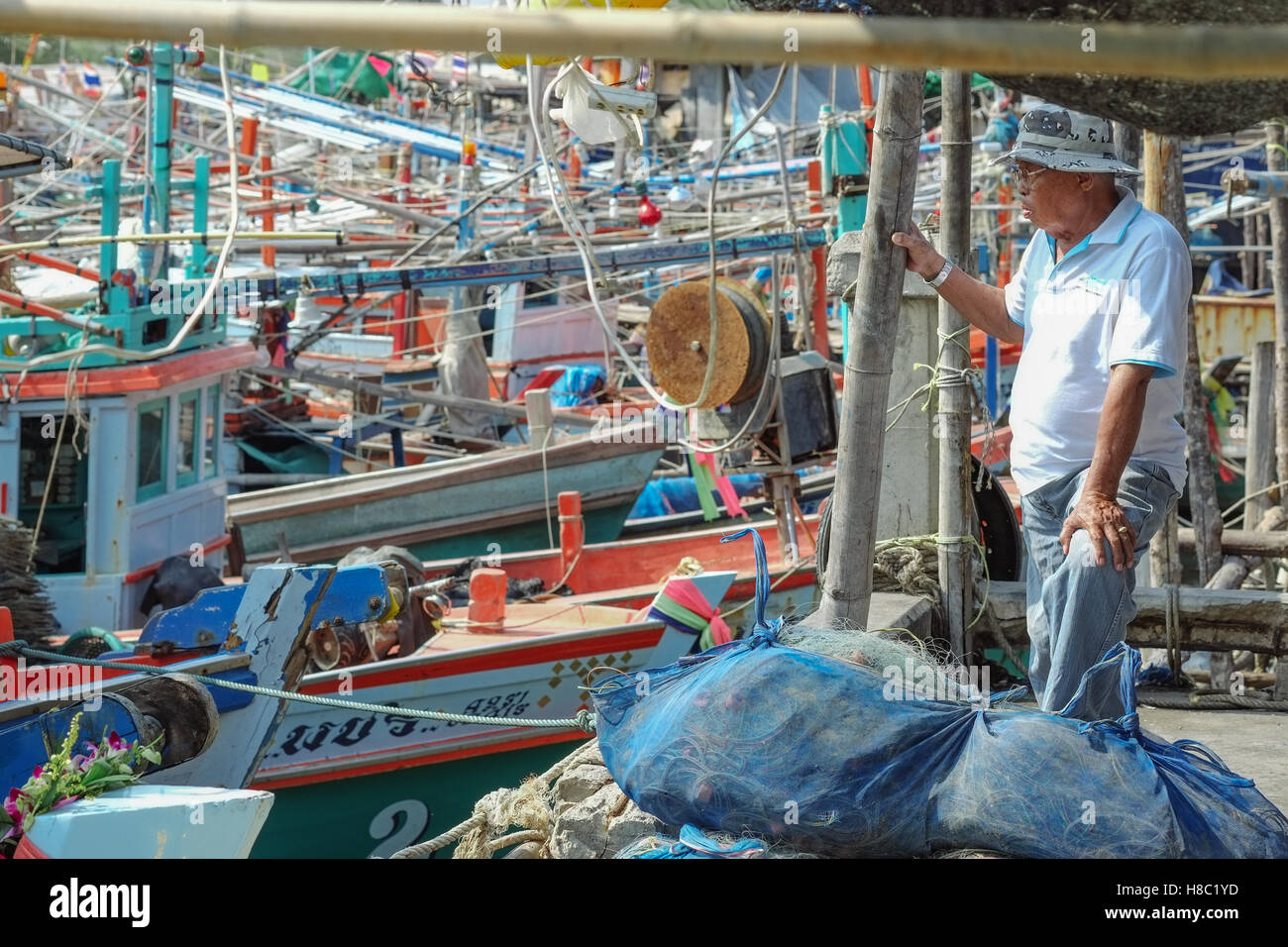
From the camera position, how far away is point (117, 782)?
13.3ft

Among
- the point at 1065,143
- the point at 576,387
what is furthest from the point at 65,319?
the point at 576,387

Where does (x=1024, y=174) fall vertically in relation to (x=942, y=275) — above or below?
above

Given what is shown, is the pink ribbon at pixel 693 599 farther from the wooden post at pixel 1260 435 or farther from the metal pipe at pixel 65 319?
the wooden post at pixel 1260 435

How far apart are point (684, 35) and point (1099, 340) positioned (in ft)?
7.50

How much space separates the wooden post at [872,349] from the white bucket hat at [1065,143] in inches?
13.8

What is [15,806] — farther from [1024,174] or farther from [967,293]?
[1024,174]

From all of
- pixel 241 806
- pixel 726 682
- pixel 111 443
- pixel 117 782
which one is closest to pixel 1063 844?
pixel 726 682

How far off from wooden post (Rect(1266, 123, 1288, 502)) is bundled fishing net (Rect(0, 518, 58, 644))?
728cm

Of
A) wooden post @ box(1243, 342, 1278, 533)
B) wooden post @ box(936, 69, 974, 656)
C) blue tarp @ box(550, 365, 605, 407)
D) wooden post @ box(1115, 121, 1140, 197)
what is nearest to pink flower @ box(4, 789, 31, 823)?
wooden post @ box(936, 69, 974, 656)

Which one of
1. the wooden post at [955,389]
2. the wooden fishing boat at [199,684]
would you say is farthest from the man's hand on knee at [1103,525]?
the wooden fishing boat at [199,684]

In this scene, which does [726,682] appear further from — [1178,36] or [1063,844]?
[1178,36]

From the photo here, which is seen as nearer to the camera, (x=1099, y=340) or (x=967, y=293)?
(x=1099, y=340)

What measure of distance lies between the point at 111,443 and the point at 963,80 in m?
6.00

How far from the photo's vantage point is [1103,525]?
344cm
